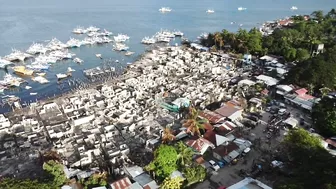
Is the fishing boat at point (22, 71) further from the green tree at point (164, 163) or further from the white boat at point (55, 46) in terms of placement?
the green tree at point (164, 163)

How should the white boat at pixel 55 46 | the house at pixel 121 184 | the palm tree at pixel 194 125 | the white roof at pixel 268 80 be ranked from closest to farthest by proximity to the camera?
the house at pixel 121 184
the palm tree at pixel 194 125
the white roof at pixel 268 80
the white boat at pixel 55 46

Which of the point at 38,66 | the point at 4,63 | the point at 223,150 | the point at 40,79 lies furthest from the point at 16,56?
the point at 223,150

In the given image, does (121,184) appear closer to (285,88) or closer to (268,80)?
(285,88)

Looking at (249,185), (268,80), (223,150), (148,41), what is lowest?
(223,150)

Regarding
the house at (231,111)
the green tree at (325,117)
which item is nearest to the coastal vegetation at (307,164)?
the green tree at (325,117)

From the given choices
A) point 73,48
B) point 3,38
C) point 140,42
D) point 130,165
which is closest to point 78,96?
point 130,165
